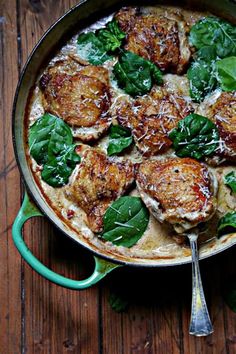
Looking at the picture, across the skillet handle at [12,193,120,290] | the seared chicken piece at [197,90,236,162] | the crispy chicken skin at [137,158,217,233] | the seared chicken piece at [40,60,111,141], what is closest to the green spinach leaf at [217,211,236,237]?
the crispy chicken skin at [137,158,217,233]

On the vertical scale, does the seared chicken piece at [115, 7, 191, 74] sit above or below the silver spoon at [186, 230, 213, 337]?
above

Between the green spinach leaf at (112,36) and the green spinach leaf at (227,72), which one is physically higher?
the green spinach leaf at (112,36)

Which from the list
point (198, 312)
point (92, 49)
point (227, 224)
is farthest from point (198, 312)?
point (92, 49)

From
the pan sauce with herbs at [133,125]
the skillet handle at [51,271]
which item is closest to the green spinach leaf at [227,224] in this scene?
the pan sauce with herbs at [133,125]

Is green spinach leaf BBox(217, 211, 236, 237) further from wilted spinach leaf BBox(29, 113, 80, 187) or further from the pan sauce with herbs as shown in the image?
wilted spinach leaf BBox(29, 113, 80, 187)

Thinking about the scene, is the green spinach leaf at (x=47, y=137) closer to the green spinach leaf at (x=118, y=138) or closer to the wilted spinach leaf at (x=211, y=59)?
the green spinach leaf at (x=118, y=138)

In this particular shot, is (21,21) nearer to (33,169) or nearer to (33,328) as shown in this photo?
(33,169)

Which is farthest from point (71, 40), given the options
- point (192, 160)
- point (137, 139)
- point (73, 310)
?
point (73, 310)
